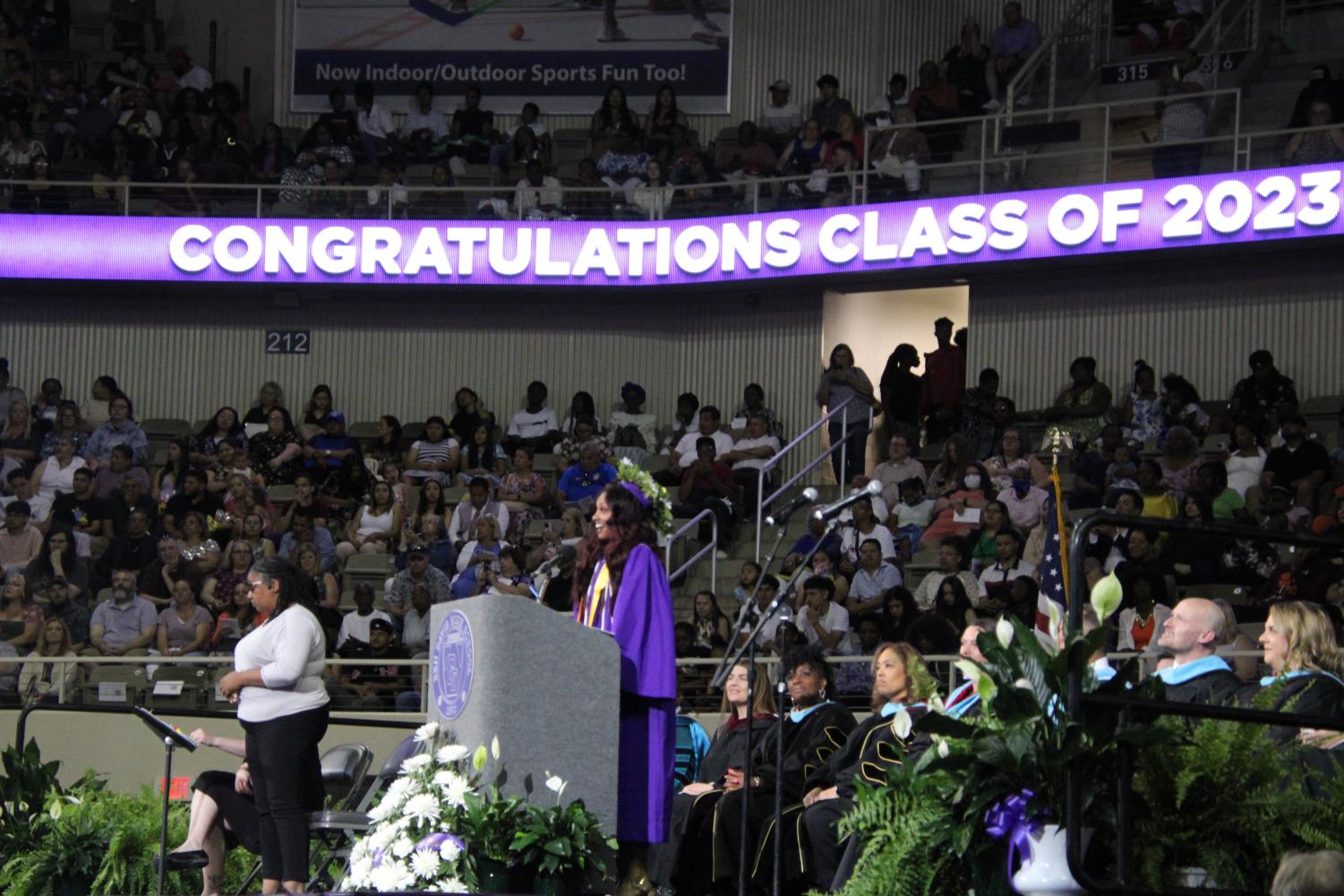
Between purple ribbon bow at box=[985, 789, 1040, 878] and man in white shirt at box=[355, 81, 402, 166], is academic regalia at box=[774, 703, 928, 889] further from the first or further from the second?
man in white shirt at box=[355, 81, 402, 166]

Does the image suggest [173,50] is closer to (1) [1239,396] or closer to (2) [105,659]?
(2) [105,659]

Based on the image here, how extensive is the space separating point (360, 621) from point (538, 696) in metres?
6.89

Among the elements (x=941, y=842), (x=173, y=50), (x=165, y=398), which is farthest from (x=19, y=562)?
(x=941, y=842)

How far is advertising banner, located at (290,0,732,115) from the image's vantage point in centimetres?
1875

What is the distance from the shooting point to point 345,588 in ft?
45.3

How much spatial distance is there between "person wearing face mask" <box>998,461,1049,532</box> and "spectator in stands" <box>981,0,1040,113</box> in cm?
434

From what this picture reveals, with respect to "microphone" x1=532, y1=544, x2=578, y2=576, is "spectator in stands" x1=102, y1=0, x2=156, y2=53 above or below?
A: above

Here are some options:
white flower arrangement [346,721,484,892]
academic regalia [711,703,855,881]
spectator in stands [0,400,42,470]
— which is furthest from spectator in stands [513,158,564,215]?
white flower arrangement [346,721,484,892]

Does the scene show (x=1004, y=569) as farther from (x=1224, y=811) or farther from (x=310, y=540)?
(x=1224, y=811)

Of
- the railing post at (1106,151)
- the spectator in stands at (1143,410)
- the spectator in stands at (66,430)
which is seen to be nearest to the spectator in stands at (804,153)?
the railing post at (1106,151)

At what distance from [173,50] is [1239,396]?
10757 mm

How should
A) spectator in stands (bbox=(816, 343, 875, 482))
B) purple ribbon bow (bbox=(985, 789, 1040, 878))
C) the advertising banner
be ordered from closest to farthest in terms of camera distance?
purple ribbon bow (bbox=(985, 789, 1040, 878)) → spectator in stands (bbox=(816, 343, 875, 482)) → the advertising banner

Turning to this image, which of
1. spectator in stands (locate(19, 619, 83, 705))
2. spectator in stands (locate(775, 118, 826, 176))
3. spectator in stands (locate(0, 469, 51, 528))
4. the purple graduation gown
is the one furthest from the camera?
spectator in stands (locate(775, 118, 826, 176))

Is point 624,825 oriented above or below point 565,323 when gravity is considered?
below
